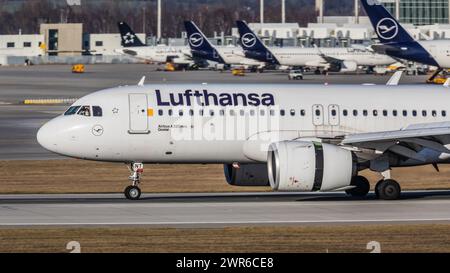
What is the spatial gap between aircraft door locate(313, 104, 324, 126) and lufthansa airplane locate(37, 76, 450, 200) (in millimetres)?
32

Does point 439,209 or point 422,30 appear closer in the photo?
point 439,209

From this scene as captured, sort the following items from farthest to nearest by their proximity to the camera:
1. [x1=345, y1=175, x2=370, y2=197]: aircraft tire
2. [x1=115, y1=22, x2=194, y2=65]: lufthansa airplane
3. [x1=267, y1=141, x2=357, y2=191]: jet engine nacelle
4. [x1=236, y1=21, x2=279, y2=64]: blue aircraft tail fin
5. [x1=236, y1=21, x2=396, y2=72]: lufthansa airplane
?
[x1=115, y1=22, x2=194, y2=65]: lufthansa airplane < [x1=236, y1=21, x2=279, y2=64]: blue aircraft tail fin < [x1=236, y1=21, x2=396, y2=72]: lufthansa airplane < [x1=345, y1=175, x2=370, y2=197]: aircraft tire < [x1=267, y1=141, x2=357, y2=191]: jet engine nacelle

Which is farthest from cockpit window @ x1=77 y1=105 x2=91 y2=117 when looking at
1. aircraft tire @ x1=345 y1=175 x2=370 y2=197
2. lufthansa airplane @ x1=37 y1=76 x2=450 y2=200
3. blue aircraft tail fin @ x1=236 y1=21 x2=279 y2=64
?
blue aircraft tail fin @ x1=236 y1=21 x2=279 y2=64

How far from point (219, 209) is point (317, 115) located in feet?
16.9

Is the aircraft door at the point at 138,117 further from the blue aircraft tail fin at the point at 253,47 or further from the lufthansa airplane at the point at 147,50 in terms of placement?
the lufthansa airplane at the point at 147,50

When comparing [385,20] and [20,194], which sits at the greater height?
[385,20]

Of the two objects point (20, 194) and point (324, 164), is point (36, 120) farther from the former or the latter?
point (324, 164)

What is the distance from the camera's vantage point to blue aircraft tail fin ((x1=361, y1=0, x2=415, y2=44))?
112m

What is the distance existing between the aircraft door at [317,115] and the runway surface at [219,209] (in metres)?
2.49

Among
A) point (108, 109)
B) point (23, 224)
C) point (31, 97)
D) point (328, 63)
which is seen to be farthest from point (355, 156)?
point (328, 63)

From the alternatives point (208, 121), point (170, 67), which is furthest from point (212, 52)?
point (208, 121)

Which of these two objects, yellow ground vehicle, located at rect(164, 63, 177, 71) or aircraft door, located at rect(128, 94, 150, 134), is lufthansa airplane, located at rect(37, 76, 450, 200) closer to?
aircraft door, located at rect(128, 94, 150, 134)

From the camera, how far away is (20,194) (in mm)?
39375
